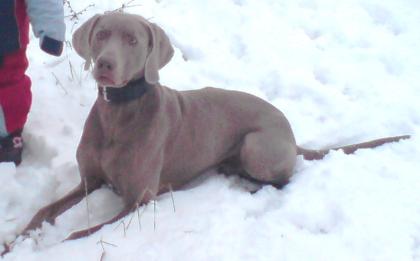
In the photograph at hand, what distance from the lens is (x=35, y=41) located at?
4.90 m

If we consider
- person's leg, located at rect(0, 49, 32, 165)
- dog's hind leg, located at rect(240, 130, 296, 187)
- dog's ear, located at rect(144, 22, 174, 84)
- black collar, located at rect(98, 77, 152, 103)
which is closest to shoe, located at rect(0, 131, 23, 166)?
person's leg, located at rect(0, 49, 32, 165)

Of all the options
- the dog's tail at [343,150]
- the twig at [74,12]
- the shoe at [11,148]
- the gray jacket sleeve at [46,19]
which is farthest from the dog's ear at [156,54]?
the twig at [74,12]

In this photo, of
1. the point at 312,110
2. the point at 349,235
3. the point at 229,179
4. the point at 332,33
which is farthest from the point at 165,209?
the point at 332,33

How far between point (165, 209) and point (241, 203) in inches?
17.2

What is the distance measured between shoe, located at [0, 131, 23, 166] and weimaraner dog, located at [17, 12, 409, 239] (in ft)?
1.75

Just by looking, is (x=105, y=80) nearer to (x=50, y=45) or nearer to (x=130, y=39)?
(x=130, y=39)

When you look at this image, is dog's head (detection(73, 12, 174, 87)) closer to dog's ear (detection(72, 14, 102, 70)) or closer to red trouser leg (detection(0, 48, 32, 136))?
dog's ear (detection(72, 14, 102, 70))

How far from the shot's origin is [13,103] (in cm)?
376

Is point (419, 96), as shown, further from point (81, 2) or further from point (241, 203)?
point (81, 2)

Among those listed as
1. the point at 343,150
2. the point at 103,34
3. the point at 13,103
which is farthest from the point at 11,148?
the point at 343,150

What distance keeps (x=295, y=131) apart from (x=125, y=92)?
1611mm

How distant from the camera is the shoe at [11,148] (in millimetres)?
3799

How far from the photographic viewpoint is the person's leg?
3.69 m

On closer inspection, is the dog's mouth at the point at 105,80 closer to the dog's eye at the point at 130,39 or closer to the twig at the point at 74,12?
the dog's eye at the point at 130,39
